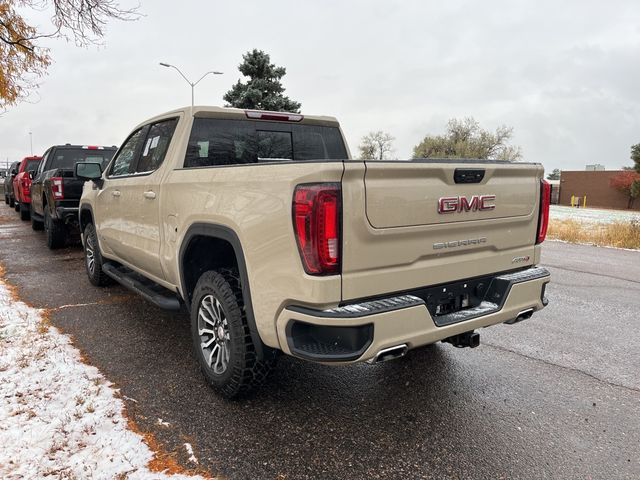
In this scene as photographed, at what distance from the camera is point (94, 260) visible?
→ 5.93 meters

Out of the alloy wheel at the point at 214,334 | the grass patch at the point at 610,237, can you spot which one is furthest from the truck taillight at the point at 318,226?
the grass patch at the point at 610,237

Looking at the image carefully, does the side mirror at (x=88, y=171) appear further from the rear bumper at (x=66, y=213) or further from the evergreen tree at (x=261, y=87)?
the evergreen tree at (x=261, y=87)

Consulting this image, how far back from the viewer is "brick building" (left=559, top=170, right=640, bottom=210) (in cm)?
4069

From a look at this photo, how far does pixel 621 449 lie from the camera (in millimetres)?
2693

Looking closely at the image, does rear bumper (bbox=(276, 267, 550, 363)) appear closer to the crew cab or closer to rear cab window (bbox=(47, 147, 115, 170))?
rear cab window (bbox=(47, 147, 115, 170))

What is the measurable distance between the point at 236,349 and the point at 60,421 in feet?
3.52

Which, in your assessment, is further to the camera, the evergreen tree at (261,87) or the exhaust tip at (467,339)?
the evergreen tree at (261,87)

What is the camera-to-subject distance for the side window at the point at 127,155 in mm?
4594

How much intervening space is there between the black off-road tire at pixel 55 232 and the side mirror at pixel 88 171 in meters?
3.96

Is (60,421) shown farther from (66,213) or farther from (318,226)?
(66,213)

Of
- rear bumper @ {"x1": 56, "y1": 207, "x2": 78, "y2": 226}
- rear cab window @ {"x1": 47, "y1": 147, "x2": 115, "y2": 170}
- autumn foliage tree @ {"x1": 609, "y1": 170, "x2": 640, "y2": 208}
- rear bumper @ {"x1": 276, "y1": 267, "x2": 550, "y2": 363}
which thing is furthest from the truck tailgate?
autumn foliage tree @ {"x1": 609, "y1": 170, "x2": 640, "y2": 208}

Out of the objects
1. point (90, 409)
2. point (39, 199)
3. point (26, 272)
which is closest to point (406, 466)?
point (90, 409)

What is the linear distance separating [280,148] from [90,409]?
246 cm

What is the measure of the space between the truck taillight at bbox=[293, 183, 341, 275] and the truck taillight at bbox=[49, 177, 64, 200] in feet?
22.8
